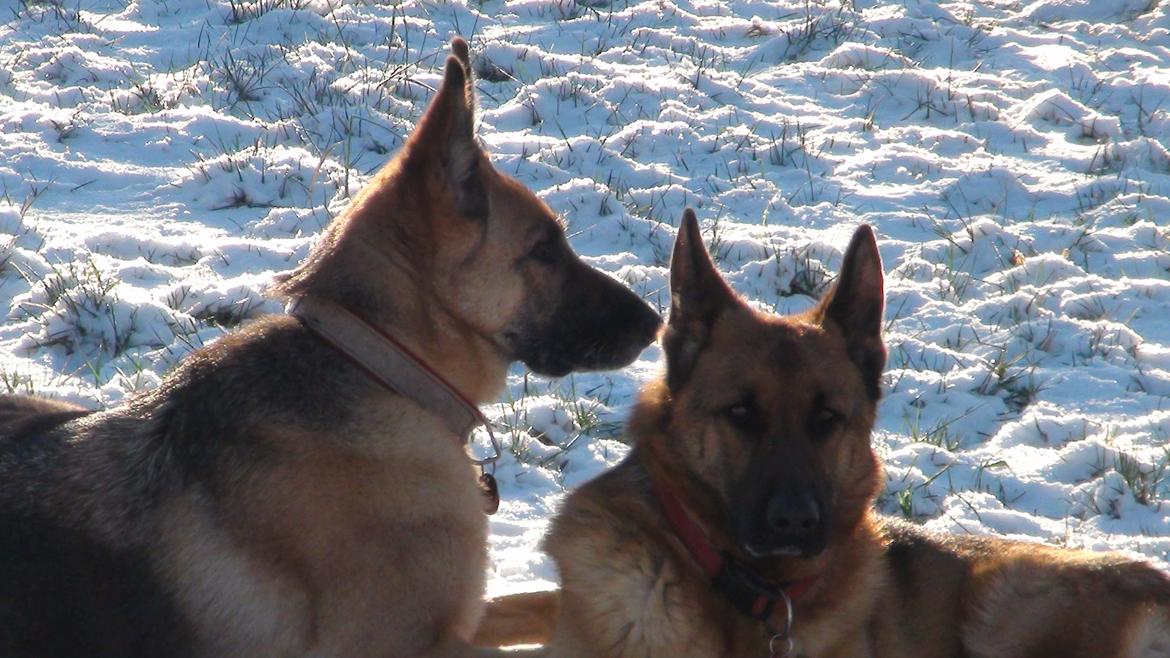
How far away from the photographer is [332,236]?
471 centimetres

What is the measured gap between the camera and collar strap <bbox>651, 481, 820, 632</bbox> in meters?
4.41

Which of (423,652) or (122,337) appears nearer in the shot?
(423,652)

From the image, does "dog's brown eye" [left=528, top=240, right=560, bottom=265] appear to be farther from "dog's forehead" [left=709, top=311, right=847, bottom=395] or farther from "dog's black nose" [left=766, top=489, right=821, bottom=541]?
"dog's black nose" [left=766, top=489, right=821, bottom=541]

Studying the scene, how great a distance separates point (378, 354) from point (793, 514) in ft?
4.80

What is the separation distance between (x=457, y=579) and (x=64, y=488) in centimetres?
127

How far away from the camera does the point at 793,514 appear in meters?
4.18

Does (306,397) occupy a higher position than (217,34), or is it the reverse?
(306,397)

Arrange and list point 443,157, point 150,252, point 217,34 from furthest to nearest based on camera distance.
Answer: point 217,34 → point 150,252 → point 443,157

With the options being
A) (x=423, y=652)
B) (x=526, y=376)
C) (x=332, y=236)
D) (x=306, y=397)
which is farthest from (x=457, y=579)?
(x=526, y=376)

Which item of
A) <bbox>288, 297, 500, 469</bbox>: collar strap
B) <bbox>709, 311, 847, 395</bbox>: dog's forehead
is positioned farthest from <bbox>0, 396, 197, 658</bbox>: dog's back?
<bbox>709, 311, 847, 395</bbox>: dog's forehead

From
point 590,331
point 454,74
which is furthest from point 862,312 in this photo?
point 454,74

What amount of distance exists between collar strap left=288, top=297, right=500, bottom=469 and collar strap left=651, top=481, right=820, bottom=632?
957 mm

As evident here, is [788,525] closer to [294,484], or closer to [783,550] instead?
[783,550]

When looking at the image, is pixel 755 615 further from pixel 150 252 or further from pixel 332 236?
pixel 150 252
